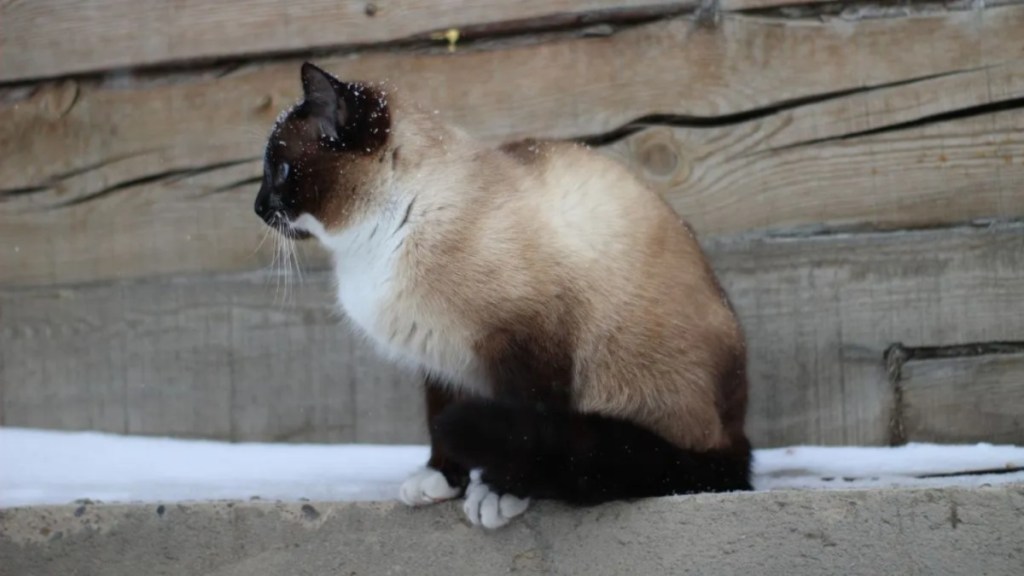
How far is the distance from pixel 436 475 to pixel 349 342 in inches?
35.3

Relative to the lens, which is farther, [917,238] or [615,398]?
[917,238]

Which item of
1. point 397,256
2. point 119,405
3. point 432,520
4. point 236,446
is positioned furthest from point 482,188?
point 119,405

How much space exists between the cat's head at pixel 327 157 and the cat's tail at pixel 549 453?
0.46 metres

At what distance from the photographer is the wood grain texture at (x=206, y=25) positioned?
114 inches

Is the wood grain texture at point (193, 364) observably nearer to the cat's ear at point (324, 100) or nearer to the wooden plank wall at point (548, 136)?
the wooden plank wall at point (548, 136)

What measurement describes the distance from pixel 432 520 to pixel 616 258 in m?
0.53

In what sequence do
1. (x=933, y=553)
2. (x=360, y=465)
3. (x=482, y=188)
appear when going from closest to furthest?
(x=933, y=553), (x=482, y=188), (x=360, y=465)

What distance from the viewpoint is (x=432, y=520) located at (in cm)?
208

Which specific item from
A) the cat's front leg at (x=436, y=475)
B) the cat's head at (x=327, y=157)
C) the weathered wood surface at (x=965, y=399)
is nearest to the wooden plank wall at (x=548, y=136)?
the weathered wood surface at (x=965, y=399)

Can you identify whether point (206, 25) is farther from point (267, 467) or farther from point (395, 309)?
point (395, 309)

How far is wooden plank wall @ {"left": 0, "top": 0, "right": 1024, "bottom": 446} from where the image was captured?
2.76m

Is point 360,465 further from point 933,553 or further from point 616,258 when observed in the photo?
point 933,553

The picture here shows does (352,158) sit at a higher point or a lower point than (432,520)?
higher

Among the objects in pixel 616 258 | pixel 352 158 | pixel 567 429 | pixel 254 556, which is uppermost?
pixel 352 158
